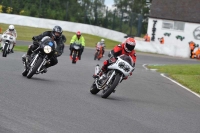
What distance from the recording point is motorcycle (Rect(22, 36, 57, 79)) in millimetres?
15664

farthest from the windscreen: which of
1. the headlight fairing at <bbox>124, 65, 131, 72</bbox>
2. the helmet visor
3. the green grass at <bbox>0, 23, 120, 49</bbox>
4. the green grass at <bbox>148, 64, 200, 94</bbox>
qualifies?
the green grass at <bbox>0, 23, 120, 49</bbox>

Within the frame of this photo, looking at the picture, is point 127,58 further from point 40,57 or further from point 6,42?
point 6,42

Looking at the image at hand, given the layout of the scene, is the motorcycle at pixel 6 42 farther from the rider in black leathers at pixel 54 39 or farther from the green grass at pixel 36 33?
the green grass at pixel 36 33

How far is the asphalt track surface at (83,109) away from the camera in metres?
9.08

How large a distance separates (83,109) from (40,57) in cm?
497

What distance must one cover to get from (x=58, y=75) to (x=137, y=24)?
4512 cm

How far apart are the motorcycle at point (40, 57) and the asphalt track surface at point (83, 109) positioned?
0.29 metres

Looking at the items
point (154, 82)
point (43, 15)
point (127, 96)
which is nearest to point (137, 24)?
point (43, 15)

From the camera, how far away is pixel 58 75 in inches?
754

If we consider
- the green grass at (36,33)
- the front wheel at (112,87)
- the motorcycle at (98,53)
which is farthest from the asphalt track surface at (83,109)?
the green grass at (36,33)

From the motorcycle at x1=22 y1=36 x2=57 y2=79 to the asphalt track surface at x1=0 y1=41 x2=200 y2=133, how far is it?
0.29 meters

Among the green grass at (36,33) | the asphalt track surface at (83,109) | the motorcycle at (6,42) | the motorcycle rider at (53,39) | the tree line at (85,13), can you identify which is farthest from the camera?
the tree line at (85,13)

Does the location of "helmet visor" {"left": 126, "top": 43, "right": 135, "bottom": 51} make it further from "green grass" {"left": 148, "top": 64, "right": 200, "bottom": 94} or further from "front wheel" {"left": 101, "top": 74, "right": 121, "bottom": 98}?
"green grass" {"left": 148, "top": 64, "right": 200, "bottom": 94}

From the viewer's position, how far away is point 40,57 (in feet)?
52.0
